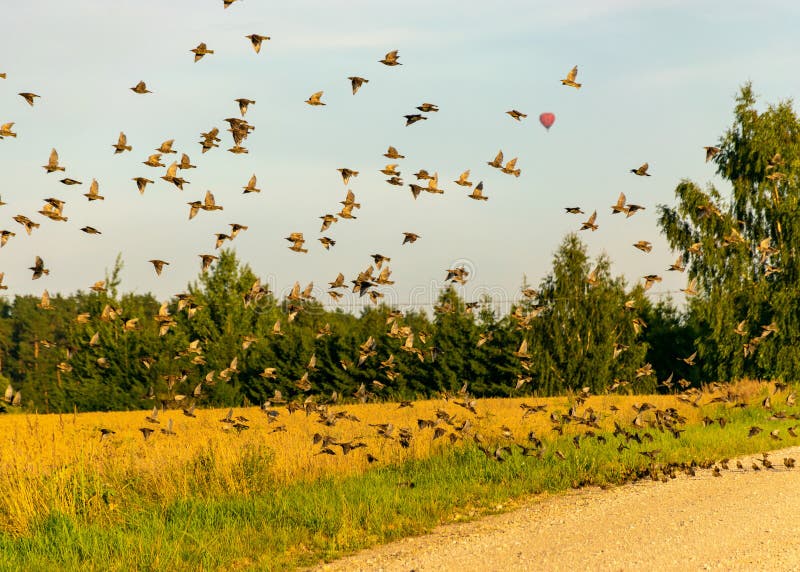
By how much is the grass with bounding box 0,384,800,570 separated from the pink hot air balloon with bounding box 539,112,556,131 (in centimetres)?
4611

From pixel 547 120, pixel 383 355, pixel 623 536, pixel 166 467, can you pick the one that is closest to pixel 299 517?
pixel 166 467

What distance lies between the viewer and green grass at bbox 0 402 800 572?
33.0 ft

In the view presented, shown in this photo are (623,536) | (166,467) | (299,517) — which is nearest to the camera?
(623,536)

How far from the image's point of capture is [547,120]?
6394 centimetres

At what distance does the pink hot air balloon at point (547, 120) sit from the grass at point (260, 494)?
46.1 meters

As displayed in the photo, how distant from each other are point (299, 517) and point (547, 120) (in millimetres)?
55633

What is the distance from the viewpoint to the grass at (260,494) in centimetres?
1036

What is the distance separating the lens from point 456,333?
43406 mm

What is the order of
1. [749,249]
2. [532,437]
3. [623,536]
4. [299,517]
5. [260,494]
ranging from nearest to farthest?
[623,536] < [299,517] < [260,494] < [532,437] < [749,249]

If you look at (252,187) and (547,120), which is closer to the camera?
(252,187)

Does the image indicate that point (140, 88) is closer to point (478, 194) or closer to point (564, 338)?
point (478, 194)

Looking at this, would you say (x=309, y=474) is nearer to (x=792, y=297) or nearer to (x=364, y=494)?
(x=364, y=494)

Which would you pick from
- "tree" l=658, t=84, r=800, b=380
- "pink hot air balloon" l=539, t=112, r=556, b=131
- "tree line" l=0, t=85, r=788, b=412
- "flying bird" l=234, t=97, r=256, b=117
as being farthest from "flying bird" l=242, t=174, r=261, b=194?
"pink hot air balloon" l=539, t=112, r=556, b=131

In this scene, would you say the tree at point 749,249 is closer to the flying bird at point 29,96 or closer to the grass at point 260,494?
the grass at point 260,494
